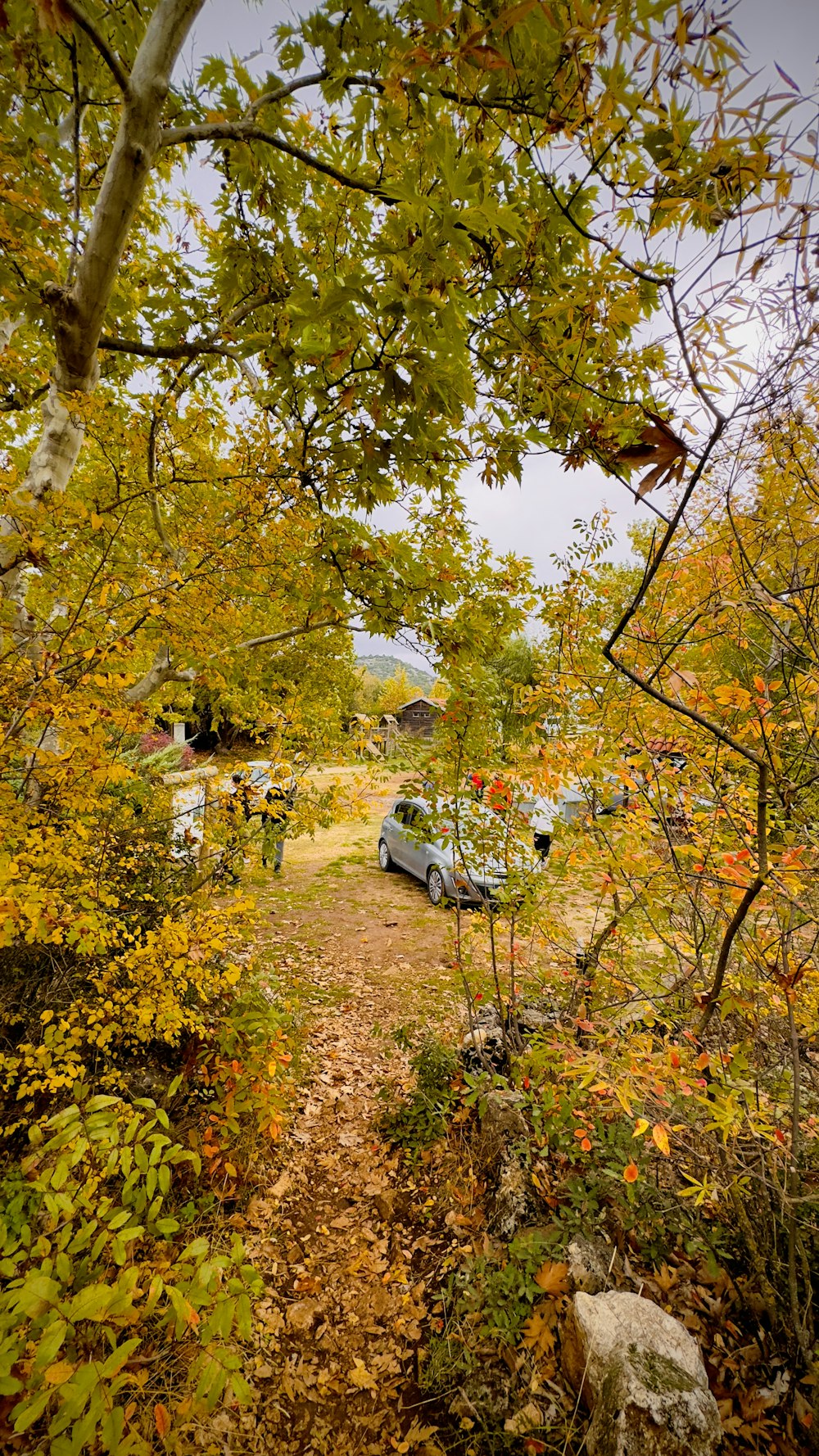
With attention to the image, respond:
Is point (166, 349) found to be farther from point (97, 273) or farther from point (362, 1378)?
point (362, 1378)

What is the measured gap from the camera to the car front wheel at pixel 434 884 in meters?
8.13

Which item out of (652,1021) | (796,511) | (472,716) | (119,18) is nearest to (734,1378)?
(652,1021)

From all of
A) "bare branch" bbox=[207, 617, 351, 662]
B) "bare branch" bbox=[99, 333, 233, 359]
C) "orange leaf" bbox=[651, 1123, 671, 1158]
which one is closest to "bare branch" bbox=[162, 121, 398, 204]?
"bare branch" bbox=[99, 333, 233, 359]

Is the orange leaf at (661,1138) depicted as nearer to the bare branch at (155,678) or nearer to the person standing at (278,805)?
the person standing at (278,805)

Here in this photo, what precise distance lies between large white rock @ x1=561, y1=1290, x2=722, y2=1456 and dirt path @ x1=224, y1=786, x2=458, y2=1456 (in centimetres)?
82

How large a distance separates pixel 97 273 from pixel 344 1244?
19.0 feet

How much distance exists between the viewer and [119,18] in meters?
2.56

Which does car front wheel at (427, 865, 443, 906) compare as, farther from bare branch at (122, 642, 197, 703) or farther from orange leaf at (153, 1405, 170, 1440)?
orange leaf at (153, 1405, 170, 1440)

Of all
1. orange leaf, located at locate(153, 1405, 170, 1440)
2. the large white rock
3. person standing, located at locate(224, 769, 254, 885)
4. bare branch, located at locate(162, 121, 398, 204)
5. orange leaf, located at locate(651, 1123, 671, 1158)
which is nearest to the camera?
orange leaf, located at locate(153, 1405, 170, 1440)

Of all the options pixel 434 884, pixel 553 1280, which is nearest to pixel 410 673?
pixel 434 884

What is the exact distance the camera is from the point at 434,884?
8.40 meters

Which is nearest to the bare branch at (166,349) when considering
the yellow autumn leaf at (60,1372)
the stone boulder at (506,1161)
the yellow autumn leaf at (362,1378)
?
the yellow autumn leaf at (60,1372)

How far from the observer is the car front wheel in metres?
8.13

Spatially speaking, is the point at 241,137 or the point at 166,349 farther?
the point at 166,349
